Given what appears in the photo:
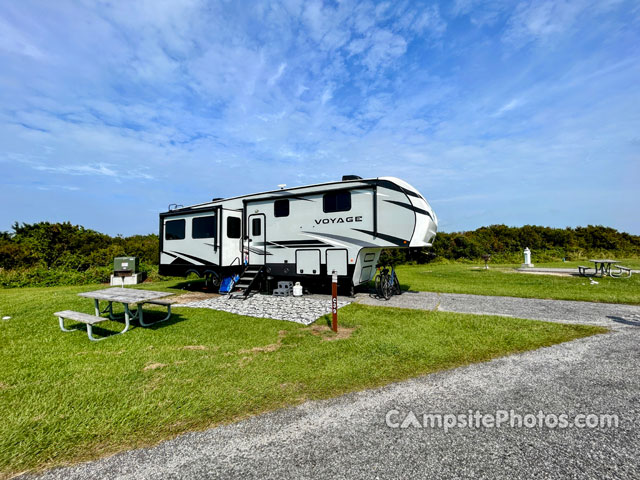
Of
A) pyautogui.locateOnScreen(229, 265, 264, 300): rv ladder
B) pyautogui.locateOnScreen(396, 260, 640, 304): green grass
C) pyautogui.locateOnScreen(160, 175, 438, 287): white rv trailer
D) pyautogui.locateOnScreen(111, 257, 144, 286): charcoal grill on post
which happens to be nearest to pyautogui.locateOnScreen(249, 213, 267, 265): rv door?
pyautogui.locateOnScreen(160, 175, 438, 287): white rv trailer

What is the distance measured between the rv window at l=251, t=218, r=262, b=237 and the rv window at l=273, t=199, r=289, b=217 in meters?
0.68

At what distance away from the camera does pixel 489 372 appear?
12.6 feet

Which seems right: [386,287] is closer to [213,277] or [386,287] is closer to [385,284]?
[385,284]

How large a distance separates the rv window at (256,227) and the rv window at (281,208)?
2.24 feet

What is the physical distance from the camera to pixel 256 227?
10258 millimetres

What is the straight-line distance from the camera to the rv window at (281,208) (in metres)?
9.70

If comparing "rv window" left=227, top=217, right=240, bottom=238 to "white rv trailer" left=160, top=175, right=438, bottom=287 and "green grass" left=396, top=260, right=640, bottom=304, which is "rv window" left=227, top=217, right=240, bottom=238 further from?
"green grass" left=396, top=260, right=640, bottom=304

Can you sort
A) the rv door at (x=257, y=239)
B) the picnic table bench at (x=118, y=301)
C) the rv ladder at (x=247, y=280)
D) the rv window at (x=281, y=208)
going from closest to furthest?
the picnic table bench at (x=118, y=301) → the rv ladder at (x=247, y=280) → the rv window at (x=281, y=208) → the rv door at (x=257, y=239)

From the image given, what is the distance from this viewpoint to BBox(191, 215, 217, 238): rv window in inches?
400

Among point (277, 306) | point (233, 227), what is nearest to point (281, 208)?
point (233, 227)

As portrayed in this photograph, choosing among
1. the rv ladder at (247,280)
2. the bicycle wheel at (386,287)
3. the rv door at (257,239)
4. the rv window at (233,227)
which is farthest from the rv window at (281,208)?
the bicycle wheel at (386,287)

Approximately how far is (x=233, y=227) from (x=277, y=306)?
371cm

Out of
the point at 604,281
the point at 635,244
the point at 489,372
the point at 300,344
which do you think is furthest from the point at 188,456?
the point at 635,244

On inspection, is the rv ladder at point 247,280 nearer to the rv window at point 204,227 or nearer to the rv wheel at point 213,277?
the rv wheel at point 213,277
